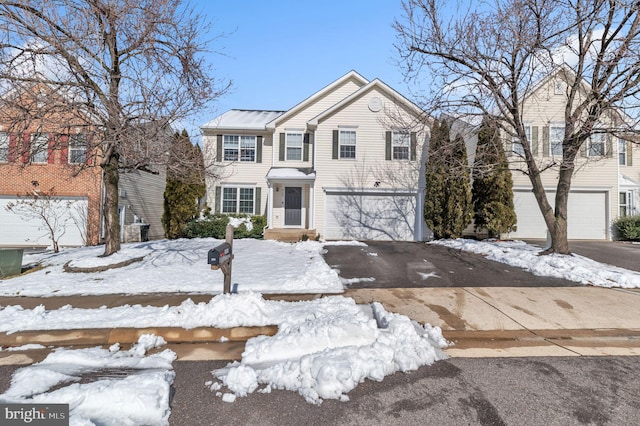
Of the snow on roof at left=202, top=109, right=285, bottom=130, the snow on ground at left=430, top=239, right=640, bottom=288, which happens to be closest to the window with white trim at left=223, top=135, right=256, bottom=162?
the snow on roof at left=202, top=109, right=285, bottom=130

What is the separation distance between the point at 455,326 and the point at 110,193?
32.4 ft

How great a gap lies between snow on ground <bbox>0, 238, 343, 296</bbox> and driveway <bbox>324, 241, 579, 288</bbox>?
0.83 metres

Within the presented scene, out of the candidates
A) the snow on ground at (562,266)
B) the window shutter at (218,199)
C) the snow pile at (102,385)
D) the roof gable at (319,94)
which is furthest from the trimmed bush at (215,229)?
the snow pile at (102,385)

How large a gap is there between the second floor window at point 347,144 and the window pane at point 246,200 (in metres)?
5.60

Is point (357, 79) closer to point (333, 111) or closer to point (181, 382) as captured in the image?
point (333, 111)

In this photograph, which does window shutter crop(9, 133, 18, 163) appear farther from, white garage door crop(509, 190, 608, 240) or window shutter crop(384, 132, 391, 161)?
white garage door crop(509, 190, 608, 240)

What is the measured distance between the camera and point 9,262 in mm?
7918

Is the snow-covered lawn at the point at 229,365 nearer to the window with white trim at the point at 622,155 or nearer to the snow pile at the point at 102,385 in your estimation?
the snow pile at the point at 102,385

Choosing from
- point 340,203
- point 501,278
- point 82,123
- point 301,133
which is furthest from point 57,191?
point 501,278

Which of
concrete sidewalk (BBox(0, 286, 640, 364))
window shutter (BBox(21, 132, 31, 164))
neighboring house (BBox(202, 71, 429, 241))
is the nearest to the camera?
concrete sidewalk (BBox(0, 286, 640, 364))

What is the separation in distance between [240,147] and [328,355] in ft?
50.7

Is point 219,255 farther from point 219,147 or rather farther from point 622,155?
point 622,155

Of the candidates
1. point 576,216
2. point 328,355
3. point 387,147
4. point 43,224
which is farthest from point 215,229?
point 576,216

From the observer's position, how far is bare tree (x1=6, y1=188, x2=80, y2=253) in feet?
45.9
